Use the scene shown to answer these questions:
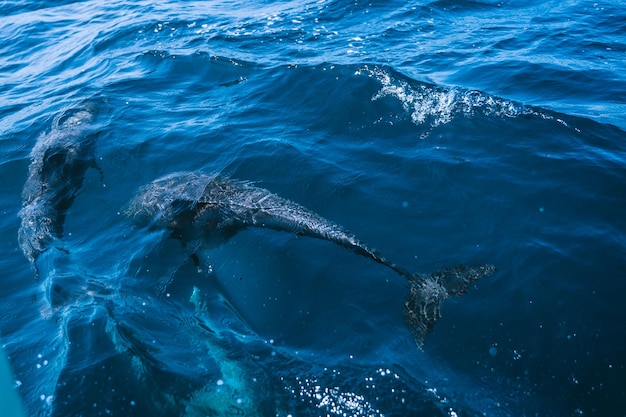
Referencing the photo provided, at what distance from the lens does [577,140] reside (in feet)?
28.9

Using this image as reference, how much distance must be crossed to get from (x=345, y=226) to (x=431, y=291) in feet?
6.02

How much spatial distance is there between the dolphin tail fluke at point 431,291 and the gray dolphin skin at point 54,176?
582 centimetres

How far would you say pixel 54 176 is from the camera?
31.5 ft

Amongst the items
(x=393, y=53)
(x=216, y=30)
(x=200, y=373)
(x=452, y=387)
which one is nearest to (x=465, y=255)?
(x=452, y=387)

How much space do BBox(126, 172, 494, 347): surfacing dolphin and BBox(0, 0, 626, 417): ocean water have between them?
0.63ft

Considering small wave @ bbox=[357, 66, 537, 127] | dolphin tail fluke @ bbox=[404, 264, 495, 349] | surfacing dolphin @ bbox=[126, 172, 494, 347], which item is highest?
small wave @ bbox=[357, 66, 537, 127]

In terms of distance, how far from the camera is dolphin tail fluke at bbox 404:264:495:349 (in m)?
6.17

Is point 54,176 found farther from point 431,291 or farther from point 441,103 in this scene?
point 441,103

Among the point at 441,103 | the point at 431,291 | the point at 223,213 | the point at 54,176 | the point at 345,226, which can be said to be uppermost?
the point at 441,103

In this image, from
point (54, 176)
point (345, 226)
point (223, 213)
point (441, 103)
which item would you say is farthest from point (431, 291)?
point (54, 176)

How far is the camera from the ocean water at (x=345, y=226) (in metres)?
5.66

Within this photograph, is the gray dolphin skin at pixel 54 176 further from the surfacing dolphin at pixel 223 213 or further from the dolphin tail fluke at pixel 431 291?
the dolphin tail fluke at pixel 431 291

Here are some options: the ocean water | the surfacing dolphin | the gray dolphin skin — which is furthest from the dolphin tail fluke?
the gray dolphin skin

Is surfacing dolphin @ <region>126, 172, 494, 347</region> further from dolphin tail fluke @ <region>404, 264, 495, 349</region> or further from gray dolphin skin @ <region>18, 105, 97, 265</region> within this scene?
gray dolphin skin @ <region>18, 105, 97, 265</region>
